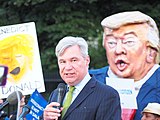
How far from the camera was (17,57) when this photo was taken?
15.9 feet

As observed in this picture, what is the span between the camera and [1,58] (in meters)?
4.86

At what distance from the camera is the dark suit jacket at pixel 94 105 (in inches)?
144

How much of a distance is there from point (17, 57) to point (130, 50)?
1067mm

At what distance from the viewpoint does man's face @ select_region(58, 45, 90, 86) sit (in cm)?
374

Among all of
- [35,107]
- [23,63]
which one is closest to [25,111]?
[35,107]

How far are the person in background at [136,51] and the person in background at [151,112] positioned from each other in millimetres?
68

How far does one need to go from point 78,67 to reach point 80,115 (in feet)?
1.04

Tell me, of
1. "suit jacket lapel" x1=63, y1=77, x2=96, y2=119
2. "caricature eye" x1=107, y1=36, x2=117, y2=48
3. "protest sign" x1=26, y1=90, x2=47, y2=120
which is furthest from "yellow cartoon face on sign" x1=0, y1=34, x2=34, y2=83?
"suit jacket lapel" x1=63, y1=77, x2=96, y2=119

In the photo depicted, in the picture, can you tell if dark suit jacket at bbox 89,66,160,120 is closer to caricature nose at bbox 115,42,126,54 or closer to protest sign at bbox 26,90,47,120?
caricature nose at bbox 115,42,126,54

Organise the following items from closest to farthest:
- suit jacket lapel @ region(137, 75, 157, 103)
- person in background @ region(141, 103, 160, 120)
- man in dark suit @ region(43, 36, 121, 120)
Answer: man in dark suit @ region(43, 36, 121, 120)
person in background @ region(141, 103, 160, 120)
suit jacket lapel @ region(137, 75, 157, 103)

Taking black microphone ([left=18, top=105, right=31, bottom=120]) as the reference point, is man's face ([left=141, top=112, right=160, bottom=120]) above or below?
below

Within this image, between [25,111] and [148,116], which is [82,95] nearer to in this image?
[25,111]

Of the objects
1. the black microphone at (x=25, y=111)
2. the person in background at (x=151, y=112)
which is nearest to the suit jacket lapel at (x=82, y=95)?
the black microphone at (x=25, y=111)

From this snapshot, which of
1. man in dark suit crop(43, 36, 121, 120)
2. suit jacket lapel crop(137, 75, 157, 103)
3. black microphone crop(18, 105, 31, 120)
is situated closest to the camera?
man in dark suit crop(43, 36, 121, 120)
